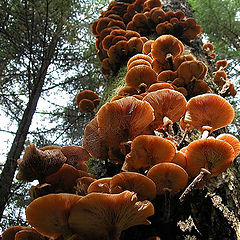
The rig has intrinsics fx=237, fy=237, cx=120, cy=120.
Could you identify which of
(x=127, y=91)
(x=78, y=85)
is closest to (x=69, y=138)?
(x=78, y=85)

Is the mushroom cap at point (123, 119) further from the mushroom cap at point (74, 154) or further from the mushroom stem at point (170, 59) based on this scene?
the mushroom stem at point (170, 59)

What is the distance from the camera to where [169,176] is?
116 cm

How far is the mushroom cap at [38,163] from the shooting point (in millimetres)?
1326

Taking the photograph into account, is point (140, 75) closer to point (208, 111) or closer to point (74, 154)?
point (208, 111)

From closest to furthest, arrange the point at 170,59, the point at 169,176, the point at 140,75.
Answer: the point at 169,176
the point at 140,75
the point at 170,59

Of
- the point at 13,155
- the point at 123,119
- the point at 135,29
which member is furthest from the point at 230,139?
the point at 13,155

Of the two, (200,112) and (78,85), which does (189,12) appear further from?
(78,85)

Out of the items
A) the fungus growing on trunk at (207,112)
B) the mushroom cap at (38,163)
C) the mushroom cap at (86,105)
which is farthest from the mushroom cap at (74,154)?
the mushroom cap at (86,105)

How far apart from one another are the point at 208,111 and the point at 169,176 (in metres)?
0.58

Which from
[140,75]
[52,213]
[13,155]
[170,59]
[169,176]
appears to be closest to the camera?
[52,213]

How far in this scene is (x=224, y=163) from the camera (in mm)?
1294

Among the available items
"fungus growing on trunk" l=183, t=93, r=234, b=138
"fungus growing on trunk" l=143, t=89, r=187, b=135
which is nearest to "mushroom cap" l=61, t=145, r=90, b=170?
"fungus growing on trunk" l=143, t=89, r=187, b=135

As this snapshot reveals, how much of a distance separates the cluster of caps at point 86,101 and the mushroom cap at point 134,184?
184 centimetres

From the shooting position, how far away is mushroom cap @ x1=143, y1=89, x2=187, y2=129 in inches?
59.3
